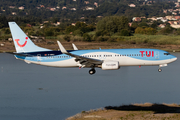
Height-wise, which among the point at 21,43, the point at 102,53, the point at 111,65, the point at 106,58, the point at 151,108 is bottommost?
the point at 151,108

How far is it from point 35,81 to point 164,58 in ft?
120

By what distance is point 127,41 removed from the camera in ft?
478

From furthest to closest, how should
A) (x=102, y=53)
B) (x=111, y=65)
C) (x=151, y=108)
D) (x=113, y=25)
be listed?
(x=113, y=25), (x=102, y=53), (x=151, y=108), (x=111, y=65)

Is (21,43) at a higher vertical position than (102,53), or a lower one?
higher

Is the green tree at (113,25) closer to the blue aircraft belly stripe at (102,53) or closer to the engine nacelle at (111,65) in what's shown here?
the blue aircraft belly stripe at (102,53)

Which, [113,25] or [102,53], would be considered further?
→ [113,25]

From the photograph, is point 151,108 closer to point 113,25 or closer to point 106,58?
point 106,58

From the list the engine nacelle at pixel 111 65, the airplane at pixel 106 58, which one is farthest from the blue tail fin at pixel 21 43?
the engine nacelle at pixel 111 65

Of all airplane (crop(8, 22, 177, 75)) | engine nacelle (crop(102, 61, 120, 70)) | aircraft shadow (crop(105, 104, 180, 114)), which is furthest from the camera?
airplane (crop(8, 22, 177, 75))

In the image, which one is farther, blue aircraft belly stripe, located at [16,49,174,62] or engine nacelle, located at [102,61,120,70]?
blue aircraft belly stripe, located at [16,49,174,62]

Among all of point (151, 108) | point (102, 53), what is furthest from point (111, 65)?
point (151, 108)

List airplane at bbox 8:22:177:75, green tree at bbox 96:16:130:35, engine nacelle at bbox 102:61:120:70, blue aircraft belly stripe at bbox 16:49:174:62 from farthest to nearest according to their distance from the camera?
green tree at bbox 96:16:130:35 → blue aircraft belly stripe at bbox 16:49:174:62 → airplane at bbox 8:22:177:75 → engine nacelle at bbox 102:61:120:70

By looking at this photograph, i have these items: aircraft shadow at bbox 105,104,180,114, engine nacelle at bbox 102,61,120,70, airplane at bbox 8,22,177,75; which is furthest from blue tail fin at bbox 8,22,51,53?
aircraft shadow at bbox 105,104,180,114

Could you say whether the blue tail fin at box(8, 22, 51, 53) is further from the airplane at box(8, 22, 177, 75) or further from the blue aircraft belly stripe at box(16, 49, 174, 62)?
the blue aircraft belly stripe at box(16, 49, 174, 62)
